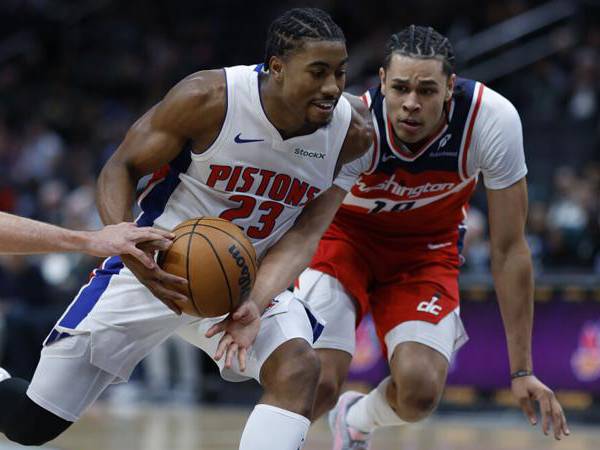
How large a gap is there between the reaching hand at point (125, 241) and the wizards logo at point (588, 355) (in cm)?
600

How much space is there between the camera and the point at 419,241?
18.8 ft

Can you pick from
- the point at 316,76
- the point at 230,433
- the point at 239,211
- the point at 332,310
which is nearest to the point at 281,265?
the point at 239,211

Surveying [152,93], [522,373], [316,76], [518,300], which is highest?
[152,93]

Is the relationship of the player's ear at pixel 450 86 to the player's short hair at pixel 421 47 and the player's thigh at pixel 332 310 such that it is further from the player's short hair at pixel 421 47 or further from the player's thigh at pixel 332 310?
the player's thigh at pixel 332 310

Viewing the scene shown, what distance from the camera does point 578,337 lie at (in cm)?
942

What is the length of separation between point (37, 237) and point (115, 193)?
449 mm

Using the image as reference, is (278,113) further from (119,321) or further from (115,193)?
(119,321)

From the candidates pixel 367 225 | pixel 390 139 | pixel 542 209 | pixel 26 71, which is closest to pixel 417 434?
pixel 542 209

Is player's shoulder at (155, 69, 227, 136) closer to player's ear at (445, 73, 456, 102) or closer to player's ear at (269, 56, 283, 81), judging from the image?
player's ear at (269, 56, 283, 81)

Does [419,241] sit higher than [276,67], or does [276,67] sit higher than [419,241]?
[276,67]

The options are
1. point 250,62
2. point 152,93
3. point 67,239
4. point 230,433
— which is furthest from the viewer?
point 152,93

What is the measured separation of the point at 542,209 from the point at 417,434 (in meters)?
2.64

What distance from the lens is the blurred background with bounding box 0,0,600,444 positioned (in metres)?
9.71

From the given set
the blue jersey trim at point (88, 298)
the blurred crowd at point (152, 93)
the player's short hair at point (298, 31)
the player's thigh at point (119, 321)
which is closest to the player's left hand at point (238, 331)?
the player's thigh at point (119, 321)
